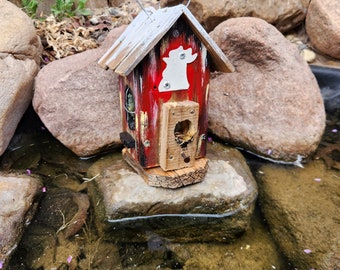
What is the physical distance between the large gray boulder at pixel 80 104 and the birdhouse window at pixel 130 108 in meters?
0.62

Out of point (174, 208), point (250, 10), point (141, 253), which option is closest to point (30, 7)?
point (250, 10)

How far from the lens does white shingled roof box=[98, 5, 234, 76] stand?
2260mm

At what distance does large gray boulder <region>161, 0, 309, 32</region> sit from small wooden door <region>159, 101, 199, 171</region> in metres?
2.29

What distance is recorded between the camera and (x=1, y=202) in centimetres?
270

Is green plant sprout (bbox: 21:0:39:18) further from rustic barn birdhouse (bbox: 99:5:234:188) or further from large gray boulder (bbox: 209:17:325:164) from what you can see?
large gray boulder (bbox: 209:17:325:164)

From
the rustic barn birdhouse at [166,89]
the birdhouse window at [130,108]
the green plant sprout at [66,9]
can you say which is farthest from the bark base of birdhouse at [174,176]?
the green plant sprout at [66,9]

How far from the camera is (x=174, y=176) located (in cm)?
269

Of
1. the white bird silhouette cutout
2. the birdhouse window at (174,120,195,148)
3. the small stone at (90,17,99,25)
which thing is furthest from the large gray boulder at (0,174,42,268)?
the small stone at (90,17,99,25)

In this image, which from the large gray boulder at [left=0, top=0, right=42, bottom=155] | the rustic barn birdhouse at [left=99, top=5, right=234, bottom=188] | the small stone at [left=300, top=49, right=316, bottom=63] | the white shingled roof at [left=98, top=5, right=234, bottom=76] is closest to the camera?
the white shingled roof at [left=98, top=5, right=234, bottom=76]

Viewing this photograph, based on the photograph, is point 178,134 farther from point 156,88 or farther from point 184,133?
point 156,88

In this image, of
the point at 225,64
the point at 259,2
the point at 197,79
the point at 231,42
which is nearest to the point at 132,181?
the point at 197,79

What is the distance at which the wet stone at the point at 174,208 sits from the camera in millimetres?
2695

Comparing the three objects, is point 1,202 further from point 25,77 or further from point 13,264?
point 25,77

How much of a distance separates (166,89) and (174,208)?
0.94m
